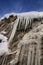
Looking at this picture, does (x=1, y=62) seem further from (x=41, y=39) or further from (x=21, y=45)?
(x=41, y=39)

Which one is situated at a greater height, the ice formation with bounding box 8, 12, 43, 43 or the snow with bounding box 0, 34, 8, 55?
the ice formation with bounding box 8, 12, 43, 43

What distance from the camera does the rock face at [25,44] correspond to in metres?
10.3

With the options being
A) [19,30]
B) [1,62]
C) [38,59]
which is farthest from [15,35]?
[38,59]

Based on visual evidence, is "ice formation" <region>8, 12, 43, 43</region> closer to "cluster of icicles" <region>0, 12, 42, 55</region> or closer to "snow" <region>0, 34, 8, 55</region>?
"cluster of icicles" <region>0, 12, 42, 55</region>

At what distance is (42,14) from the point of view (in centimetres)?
1459

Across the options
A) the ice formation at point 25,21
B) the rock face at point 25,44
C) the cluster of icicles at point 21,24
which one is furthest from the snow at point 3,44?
the ice formation at point 25,21

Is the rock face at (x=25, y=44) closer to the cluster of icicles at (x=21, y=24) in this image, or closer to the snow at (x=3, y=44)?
the cluster of icicles at (x=21, y=24)

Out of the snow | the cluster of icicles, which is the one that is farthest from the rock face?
the snow

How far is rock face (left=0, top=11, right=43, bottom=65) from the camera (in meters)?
10.3

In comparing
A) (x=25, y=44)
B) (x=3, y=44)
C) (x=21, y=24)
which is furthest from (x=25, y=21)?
(x=25, y=44)

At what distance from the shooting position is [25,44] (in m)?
11.2

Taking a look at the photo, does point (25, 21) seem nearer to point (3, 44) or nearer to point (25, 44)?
point (3, 44)

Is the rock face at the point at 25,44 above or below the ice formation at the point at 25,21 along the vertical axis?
below

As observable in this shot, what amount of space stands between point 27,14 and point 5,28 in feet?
14.1
